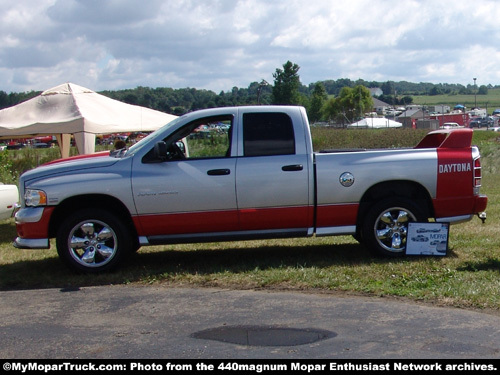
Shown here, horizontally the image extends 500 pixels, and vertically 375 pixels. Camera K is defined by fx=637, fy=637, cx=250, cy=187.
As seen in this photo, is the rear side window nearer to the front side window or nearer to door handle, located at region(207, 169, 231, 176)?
the front side window

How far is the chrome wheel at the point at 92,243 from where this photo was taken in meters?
7.54

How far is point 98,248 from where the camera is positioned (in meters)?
7.61

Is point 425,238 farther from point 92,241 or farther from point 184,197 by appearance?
point 92,241

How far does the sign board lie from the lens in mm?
7754

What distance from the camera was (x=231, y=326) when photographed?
18.5 feet

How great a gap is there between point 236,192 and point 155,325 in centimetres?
232

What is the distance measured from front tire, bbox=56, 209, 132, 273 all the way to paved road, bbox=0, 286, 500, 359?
67cm

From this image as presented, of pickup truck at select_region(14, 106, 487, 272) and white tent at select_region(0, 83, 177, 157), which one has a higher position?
white tent at select_region(0, 83, 177, 157)

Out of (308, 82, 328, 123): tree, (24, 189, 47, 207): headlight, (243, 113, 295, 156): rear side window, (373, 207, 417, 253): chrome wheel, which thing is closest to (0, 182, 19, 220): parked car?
(24, 189, 47, 207): headlight

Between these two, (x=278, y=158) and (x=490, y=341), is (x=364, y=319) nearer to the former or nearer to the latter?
(x=490, y=341)

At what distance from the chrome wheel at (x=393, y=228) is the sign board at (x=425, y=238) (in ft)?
0.36

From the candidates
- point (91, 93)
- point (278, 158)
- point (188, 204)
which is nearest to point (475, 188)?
point (278, 158)

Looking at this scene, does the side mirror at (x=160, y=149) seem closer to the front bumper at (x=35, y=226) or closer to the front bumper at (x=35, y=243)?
the front bumper at (x=35, y=226)

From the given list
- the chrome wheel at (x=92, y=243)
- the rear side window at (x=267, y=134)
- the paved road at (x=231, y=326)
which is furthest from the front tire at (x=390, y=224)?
the chrome wheel at (x=92, y=243)
